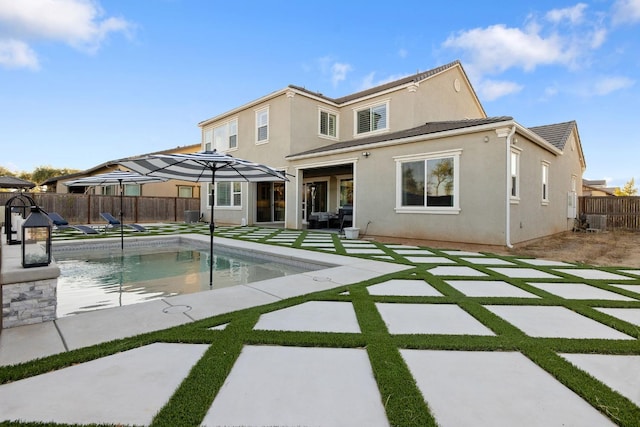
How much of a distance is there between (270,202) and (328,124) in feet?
17.1

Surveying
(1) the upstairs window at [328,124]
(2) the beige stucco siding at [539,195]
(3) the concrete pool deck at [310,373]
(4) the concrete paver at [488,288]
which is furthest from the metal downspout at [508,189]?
(1) the upstairs window at [328,124]

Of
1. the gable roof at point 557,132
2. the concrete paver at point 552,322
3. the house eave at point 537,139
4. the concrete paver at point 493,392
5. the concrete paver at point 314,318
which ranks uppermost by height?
the gable roof at point 557,132

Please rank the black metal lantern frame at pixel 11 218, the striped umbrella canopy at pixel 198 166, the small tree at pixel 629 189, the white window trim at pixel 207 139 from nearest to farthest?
the black metal lantern frame at pixel 11 218 → the striped umbrella canopy at pixel 198 166 → the white window trim at pixel 207 139 → the small tree at pixel 629 189

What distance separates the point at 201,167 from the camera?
246 inches

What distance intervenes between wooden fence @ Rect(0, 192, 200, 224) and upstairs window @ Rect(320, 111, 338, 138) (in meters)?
10.2

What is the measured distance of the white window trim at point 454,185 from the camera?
860 cm

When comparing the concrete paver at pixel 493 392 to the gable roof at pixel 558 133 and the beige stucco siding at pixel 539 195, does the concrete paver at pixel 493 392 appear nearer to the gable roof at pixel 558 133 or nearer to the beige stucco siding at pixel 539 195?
the beige stucco siding at pixel 539 195

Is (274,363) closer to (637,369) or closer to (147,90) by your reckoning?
(637,369)

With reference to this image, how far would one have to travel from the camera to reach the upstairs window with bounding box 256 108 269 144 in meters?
14.6

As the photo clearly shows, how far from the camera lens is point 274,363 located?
7.39 feet

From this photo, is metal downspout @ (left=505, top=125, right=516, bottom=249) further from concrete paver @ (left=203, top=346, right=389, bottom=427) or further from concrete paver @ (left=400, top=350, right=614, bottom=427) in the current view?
concrete paver @ (left=203, top=346, right=389, bottom=427)

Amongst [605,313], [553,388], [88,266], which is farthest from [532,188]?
[88,266]

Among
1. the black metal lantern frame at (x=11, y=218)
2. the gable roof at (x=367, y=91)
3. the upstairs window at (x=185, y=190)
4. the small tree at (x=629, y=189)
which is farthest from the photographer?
the small tree at (x=629, y=189)

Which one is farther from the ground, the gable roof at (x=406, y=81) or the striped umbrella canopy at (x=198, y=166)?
the gable roof at (x=406, y=81)
